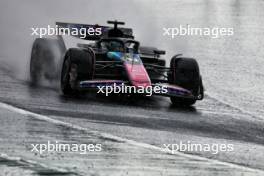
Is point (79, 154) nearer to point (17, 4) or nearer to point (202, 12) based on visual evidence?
point (17, 4)

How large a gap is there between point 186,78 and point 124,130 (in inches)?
148

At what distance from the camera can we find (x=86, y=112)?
12.1 meters

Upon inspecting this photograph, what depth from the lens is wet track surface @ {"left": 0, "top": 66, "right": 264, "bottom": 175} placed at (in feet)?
27.2

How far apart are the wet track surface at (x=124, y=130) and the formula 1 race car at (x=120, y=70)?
312 millimetres

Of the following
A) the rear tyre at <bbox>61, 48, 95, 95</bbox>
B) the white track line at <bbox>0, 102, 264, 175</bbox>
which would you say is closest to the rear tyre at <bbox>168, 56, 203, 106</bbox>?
the rear tyre at <bbox>61, 48, 95, 95</bbox>

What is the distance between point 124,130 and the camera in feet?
35.0

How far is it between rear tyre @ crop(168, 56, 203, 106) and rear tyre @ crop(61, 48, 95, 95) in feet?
5.11

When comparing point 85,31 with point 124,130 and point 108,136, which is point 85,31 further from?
point 108,136

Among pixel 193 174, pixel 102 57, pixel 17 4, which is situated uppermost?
pixel 17 4

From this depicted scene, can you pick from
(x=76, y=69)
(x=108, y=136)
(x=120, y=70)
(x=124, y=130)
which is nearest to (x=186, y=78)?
(x=120, y=70)

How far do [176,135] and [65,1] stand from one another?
54.2 ft

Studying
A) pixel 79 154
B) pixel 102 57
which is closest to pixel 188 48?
pixel 102 57

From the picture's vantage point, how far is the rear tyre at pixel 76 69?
45.3 feet

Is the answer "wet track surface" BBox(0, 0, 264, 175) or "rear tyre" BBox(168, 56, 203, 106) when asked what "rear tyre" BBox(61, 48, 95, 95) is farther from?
"rear tyre" BBox(168, 56, 203, 106)
